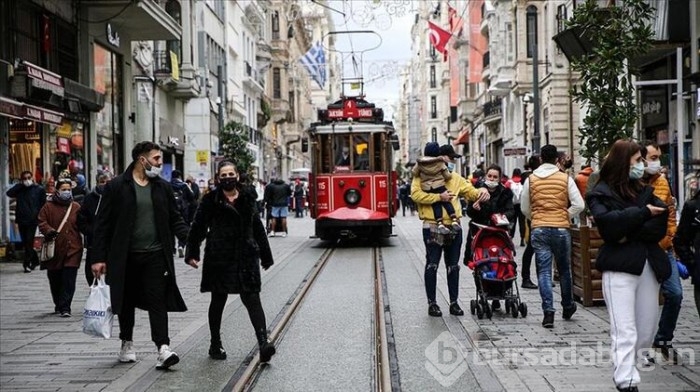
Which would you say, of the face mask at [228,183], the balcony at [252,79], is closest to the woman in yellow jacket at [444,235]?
the face mask at [228,183]

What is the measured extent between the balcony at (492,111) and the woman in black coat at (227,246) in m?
44.8

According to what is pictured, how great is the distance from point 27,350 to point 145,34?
769 inches

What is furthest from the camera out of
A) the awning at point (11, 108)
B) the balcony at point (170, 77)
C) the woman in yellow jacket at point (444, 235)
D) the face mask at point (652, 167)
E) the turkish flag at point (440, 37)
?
the turkish flag at point (440, 37)

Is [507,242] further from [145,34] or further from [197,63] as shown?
[197,63]

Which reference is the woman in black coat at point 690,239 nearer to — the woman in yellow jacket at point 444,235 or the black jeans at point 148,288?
the woman in yellow jacket at point 444,235

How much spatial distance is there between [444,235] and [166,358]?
12.4 feet

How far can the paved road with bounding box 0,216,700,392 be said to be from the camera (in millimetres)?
7164

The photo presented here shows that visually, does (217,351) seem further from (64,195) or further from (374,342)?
(64,195)

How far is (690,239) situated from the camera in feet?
23.9

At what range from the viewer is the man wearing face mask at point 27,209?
1756 cm

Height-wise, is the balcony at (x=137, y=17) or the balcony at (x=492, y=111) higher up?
the balcony at (x=137, y=17)

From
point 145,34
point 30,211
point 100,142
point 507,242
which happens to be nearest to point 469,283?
point 507,242

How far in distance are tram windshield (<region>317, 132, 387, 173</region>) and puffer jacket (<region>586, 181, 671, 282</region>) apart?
16.4 metres

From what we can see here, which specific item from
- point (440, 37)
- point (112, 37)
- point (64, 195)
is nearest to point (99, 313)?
point (64, 195)
